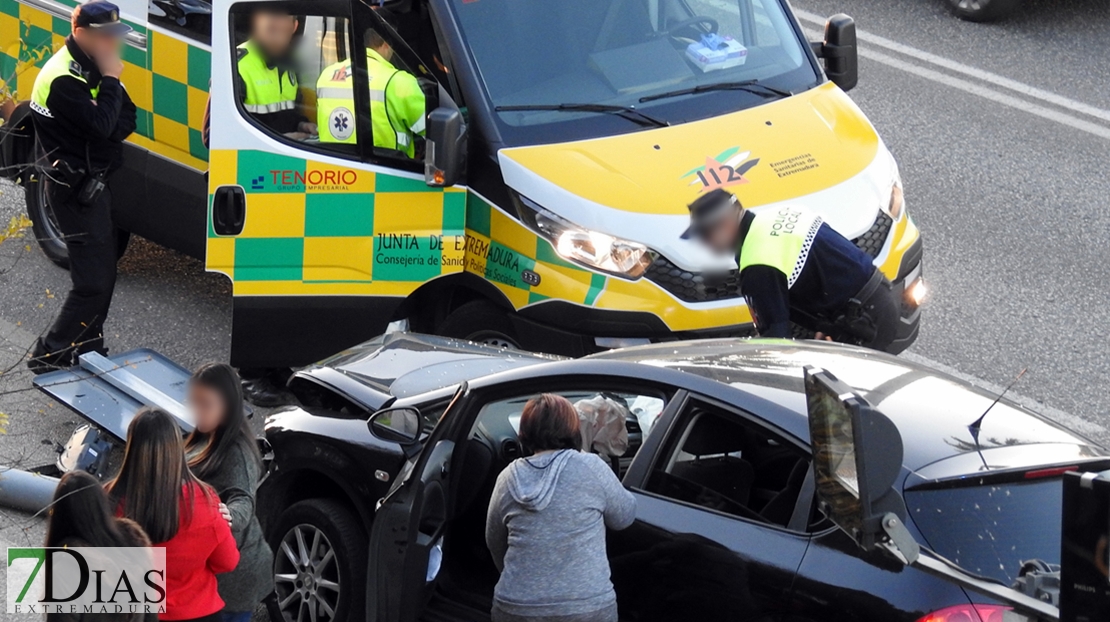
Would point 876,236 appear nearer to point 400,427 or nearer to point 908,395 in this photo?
point 908,395

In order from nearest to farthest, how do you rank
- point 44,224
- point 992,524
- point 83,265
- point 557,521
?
point 992,524 → point 557,521 → point 83,265 → point 44,224

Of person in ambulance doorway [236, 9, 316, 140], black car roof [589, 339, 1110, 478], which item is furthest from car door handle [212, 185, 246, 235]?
black car roof [589, 339, 1110, 478]

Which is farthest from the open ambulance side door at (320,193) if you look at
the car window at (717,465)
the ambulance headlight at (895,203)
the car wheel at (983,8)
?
the car wheel at (983,8)

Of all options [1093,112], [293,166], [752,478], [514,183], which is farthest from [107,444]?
[1093,112]

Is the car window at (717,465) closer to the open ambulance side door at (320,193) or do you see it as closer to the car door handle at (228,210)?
the open ambulance side door at (320,193)

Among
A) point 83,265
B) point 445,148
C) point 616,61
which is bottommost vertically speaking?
point 83,265

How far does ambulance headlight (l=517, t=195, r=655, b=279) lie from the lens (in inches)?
227

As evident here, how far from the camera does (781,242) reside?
541 cm

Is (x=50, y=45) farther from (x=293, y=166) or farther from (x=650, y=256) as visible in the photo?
(x=650, y=256)

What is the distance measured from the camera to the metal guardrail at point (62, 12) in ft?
23.1

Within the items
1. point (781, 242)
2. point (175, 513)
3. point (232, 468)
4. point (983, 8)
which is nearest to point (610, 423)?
point (232, 468)

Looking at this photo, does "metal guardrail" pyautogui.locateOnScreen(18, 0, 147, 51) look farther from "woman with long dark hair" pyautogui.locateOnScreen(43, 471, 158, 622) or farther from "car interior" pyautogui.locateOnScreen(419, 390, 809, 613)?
"woman with long dark hair" pyautogui.locateOnScreen(43, 471, 158, 622)

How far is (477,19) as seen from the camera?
6273 millimetres

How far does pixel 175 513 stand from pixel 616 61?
3.42 meters
